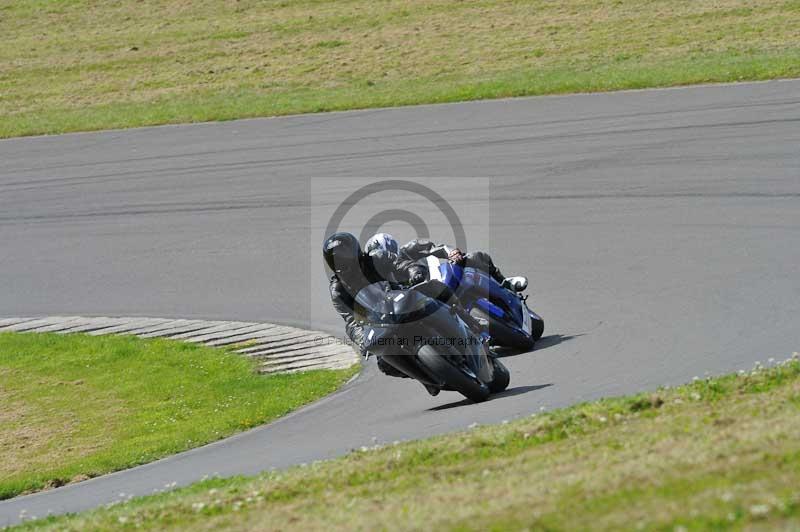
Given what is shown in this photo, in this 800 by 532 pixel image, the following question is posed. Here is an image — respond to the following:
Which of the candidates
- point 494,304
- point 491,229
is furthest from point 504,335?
point 491,229

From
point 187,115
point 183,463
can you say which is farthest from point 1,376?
point 187,115

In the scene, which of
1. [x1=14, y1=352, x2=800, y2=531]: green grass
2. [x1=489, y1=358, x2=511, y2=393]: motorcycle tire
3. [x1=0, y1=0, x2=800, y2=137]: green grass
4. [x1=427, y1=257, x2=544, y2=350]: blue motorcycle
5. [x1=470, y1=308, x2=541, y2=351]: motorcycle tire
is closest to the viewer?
[x1=14, y1=352, x2=800, y2=531]: green grass

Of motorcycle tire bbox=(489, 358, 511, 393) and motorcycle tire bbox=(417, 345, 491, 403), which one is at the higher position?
motorcycle tire bbox=(417, 345, 491, 403)

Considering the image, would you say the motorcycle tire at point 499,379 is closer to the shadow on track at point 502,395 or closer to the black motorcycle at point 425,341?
the shadow on track at point 502,395

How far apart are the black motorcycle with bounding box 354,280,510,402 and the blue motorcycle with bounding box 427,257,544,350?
4.03 ft

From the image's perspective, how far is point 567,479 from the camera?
629cm

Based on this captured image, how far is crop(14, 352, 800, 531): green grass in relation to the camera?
5523mm

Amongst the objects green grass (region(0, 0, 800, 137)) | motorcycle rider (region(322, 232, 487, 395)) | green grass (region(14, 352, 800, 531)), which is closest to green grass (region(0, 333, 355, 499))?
motorcycle rider (region(322, 232, 487, 395))

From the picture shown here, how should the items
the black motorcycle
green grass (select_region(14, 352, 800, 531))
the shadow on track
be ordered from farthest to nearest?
the shadow on track → the black motorcycle → green grass (select_region(14, 352, 800, 531))

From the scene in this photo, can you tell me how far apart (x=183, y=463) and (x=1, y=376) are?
5132 mm

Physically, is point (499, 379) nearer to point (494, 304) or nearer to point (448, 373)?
point (448, 373)

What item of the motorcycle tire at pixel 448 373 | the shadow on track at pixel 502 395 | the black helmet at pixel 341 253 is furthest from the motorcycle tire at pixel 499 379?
the black helmet at pixel 341 253

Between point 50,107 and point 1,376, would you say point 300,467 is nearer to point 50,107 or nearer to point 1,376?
point 1,376

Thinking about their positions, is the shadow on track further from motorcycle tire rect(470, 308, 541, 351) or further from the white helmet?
the white helmet
